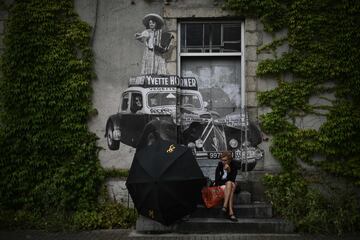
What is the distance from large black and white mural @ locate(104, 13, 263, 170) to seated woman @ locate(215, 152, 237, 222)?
3.30 feet

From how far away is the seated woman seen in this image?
8258mm

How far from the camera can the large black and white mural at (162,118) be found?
9.59 meters

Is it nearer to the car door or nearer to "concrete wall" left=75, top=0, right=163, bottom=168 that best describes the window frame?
"concrete wall" left=75, top=0, right=163, bottom=168

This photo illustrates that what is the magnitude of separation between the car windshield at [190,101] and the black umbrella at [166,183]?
6.63ft

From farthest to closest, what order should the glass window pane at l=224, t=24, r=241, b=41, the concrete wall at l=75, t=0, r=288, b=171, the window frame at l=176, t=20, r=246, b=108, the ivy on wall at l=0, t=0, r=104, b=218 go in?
1. the glass window pane at l=224, t=24, r=241, b=41
2. the window frame at l=176, t=20, r=246, b=108
3. the concrete wall at l=75, t=0, r=288, b=171
4. the ivy on wall at l=0, t=0, r=104, b=218

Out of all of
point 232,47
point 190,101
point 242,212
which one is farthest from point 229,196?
point 232,47

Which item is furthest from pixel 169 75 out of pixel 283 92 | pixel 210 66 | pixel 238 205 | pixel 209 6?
pixel 238 205

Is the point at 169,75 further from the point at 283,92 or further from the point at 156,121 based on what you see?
the point at 283,92

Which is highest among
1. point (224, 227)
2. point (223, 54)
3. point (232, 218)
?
point (223, 54)

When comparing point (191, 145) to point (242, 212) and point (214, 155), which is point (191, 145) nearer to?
point (214, 155)

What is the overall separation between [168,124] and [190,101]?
74cm

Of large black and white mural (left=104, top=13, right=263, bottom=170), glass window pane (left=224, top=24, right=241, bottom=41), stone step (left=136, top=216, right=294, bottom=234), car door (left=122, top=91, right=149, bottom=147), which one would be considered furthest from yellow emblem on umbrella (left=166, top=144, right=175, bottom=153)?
glass window pane (left=224, top=24, right=241, bottom=41)

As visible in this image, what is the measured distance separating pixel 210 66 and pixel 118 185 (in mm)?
3327

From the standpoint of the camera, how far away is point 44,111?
9359 mm
